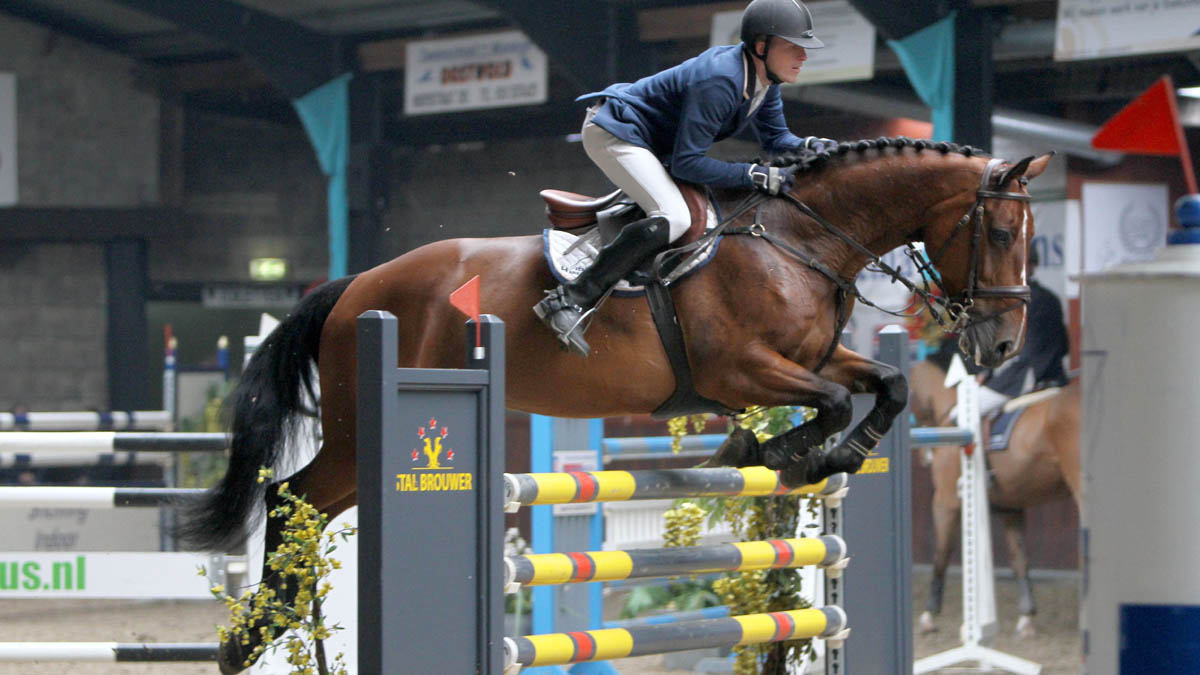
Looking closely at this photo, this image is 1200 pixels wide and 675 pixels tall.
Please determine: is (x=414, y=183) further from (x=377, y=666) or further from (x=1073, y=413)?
(x=377, y=666)

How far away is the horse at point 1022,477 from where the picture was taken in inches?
221

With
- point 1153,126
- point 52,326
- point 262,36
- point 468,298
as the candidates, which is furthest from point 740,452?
point 52,326

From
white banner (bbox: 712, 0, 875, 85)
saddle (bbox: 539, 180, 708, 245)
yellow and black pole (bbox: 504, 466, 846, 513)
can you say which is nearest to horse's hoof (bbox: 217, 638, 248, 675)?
yellow and black pole (bbox: 504, 466, 846, 513)

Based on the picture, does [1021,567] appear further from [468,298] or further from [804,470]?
[468,298]

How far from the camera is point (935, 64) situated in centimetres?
689

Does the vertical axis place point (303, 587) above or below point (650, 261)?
below

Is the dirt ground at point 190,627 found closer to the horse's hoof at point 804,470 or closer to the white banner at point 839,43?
the horse's hoof at point 804,470

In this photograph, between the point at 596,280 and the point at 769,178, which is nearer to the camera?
the point at 596,280

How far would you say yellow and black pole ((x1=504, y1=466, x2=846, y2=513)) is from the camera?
7.75ft

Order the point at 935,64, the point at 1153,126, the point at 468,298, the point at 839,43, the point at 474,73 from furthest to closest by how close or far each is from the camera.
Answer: the point at 474,73 < the point at 839,43 < the point at 935,64 < the point at 468,298 < the point at 1153,126

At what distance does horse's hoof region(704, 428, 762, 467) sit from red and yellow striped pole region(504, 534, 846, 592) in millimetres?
188

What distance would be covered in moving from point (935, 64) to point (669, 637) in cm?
505

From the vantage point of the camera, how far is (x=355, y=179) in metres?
11.0

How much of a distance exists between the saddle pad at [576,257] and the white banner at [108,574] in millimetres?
1258
